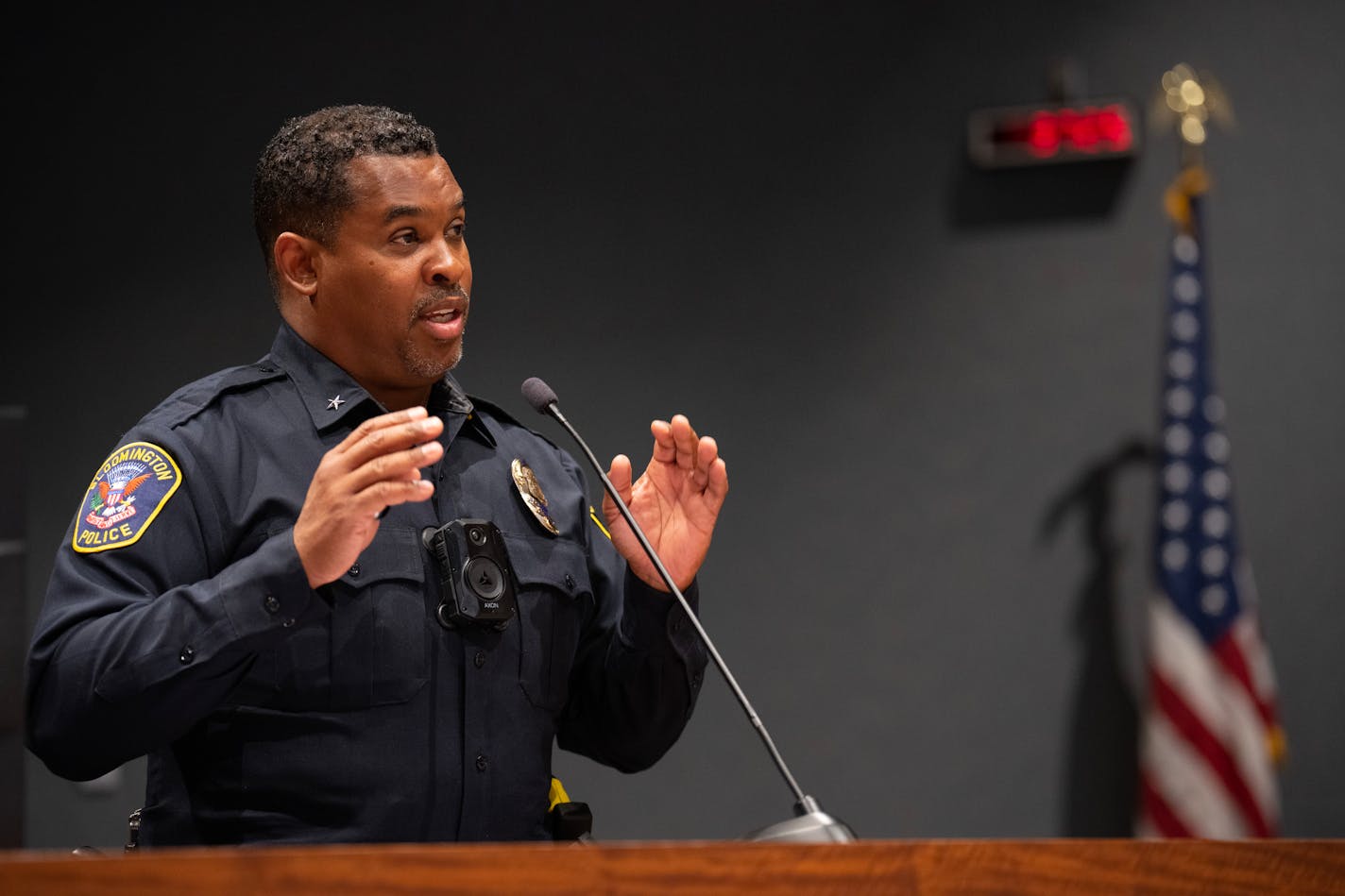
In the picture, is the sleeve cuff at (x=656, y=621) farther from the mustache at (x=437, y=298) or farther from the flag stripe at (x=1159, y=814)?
the flag stripe at (x=1159, y=814)

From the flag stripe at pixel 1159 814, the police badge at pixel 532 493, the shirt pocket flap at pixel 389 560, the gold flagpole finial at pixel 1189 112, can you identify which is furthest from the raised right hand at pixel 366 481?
the gold flagpole finial at pixel 1189 112

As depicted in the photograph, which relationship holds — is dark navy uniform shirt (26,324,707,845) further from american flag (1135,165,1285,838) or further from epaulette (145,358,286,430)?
american flag (1135,165,1285,838)

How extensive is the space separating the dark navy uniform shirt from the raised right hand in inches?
2.3

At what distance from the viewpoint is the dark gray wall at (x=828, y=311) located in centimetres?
334

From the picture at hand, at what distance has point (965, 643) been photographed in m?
3.43

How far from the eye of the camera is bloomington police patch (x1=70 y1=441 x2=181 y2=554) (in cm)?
157

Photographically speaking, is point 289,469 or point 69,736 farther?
point 289,469

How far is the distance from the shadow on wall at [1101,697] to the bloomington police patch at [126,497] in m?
2.35

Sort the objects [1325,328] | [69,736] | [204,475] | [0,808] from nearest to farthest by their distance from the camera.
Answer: [0,808]
[69,736]
[204,475]
[1325,328]

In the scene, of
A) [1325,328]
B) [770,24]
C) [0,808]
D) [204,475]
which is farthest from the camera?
[770,24]

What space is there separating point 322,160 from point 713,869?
1.15 meters

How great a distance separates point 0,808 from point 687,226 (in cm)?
276

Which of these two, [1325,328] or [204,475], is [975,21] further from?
[204,475]

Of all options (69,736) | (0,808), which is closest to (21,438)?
(0,808)
